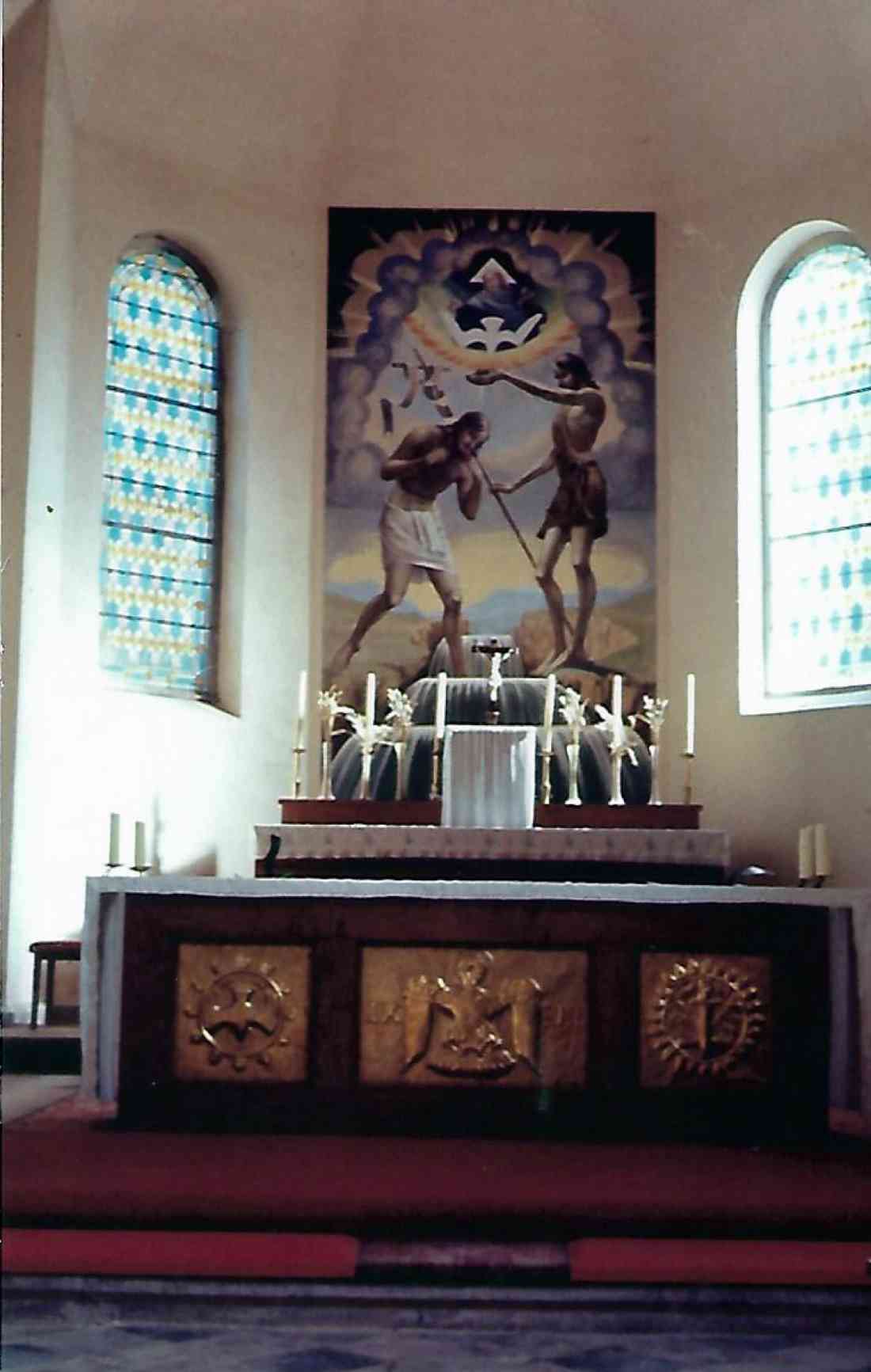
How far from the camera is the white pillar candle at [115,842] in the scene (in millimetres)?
9836

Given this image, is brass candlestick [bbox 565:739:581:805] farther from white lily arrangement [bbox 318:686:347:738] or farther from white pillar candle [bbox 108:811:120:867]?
white pillar candle [bbox 108:811:120:867]

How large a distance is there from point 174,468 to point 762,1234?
7873 mm

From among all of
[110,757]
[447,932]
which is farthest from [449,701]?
[447,932]

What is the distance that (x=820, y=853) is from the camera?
30.9ft

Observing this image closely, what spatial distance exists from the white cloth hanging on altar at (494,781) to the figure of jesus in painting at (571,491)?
2925 millimetres

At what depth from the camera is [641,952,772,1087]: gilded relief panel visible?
21.0ft

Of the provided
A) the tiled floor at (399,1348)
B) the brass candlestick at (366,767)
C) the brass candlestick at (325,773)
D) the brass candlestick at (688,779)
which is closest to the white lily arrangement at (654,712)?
the brass candlestick at (688,779)

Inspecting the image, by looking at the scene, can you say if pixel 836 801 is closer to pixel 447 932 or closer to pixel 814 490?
pixel 814 490

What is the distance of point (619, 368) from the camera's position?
39.5ft

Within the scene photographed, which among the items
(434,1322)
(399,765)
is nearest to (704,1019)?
(434,1322)

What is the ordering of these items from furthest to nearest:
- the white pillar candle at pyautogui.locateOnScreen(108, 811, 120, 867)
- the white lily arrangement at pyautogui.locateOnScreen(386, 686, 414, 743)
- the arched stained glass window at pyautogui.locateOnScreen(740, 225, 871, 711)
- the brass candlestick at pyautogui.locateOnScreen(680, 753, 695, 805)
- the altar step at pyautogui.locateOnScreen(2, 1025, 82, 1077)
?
the arched stained glass window at pyautogui.locateOnScreen(740, 225, 871, 711)
the white lily arrangement at pyautogui.locateOnScreen(386, 686, 414, 743)
the brass candlestick at pyautogui.locateOnScreen(680, 753, 695, 805)
the white pillar candle at pyautogui.locateOnScreen(108, 811, 120, 867)
the altar step at pyautogui.locateOnScreen(2, 1025, 82, 1077)

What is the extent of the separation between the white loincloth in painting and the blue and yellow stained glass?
210 cm

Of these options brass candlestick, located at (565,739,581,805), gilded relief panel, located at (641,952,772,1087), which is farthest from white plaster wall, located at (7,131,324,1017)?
gilded relief panel, located at (641,952,772,1087)

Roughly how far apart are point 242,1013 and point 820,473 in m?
6.53
